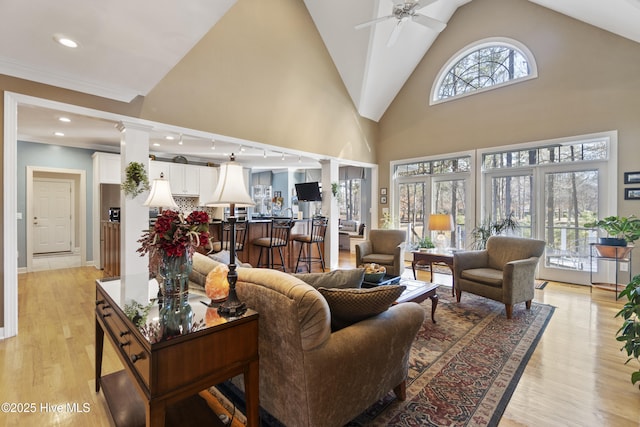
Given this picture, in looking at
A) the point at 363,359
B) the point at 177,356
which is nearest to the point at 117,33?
the point at 177,356

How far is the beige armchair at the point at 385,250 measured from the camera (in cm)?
462

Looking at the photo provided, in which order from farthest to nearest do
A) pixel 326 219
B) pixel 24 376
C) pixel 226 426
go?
pixel 326 219, pixel 24 376, pixel 226 426

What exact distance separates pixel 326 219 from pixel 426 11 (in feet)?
14.0

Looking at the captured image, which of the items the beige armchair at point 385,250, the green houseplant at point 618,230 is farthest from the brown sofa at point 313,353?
the green houseplant at point 618,230

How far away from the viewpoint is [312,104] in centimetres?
572

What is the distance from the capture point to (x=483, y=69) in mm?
5781

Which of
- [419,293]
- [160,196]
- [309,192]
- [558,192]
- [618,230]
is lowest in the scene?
[419,293]

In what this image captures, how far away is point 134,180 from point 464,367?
3.99 metres

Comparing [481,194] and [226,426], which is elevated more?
[481,194]

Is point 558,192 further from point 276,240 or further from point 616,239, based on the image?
point 276,240

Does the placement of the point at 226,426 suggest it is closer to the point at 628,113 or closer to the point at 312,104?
the point at 312,104

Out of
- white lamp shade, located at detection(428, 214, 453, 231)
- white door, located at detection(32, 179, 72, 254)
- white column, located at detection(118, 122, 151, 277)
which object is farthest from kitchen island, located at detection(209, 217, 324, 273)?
white door, located at detection(32, 179, 72, 254)

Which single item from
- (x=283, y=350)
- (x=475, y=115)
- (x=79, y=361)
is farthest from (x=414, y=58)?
(x=79, y=361)

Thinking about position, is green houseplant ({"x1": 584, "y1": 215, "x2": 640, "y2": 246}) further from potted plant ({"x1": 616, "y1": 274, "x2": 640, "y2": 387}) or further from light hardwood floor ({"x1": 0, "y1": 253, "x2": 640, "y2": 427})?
potted plant ({"x1": 616, "y1": 274, "x2": 640, "y2": 387})
